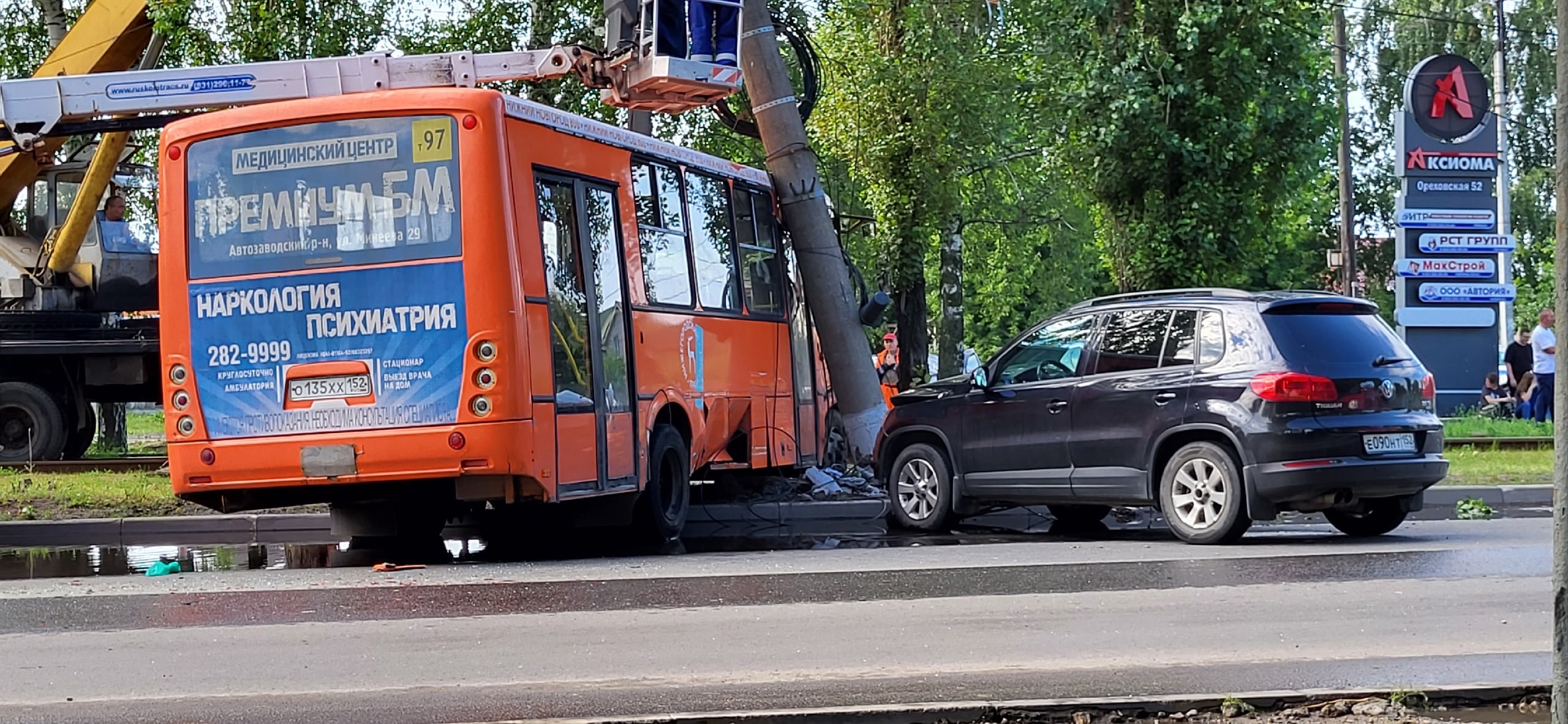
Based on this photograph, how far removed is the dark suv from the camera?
11594mm

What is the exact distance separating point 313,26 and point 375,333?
987 cm

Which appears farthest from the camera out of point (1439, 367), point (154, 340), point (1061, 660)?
point (1439, 367)

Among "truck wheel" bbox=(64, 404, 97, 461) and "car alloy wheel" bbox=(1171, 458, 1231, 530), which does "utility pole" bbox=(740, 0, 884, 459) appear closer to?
"car alloy wheel" bbox=(1171, 458, 1231, 530)

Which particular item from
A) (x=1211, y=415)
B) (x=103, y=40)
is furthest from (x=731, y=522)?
(x=103, y=40)

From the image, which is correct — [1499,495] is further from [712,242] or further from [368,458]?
[368,458]

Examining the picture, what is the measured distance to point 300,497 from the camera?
12.0 meters

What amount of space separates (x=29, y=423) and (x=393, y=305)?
12.1 meters

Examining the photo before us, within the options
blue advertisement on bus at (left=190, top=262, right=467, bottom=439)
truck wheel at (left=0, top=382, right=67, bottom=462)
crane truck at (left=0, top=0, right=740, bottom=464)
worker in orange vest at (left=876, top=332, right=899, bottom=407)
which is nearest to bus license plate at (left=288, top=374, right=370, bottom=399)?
blue advertisement on bus at (left=190, top=262, right=467, bottom=439)

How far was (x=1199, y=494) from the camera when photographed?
12.1m

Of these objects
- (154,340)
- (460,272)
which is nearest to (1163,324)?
(460,272)

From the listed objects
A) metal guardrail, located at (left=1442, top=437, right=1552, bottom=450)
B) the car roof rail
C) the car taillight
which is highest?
the car roof rail

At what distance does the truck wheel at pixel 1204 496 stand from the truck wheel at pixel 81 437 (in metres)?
14.9

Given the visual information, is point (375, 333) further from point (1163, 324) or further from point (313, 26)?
point (313, 26)

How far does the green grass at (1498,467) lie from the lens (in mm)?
16359
